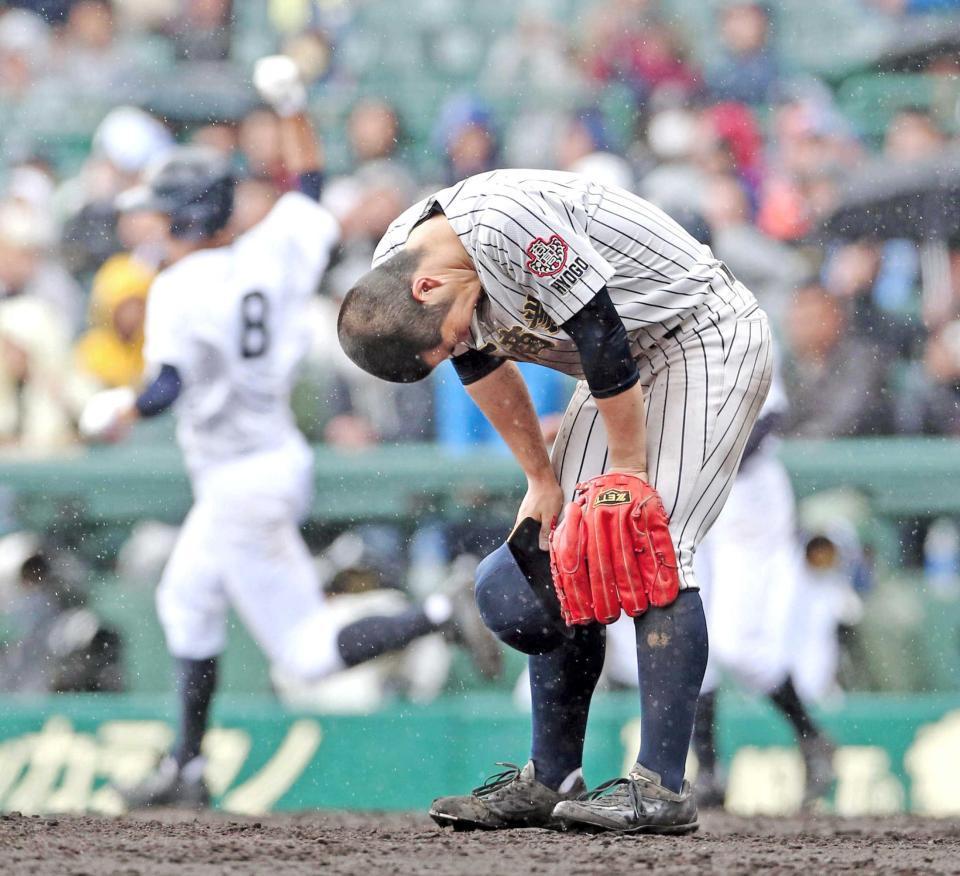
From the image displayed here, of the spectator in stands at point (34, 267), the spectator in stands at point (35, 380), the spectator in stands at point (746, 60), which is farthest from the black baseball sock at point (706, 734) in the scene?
the spectator in stands at point (34, 267)

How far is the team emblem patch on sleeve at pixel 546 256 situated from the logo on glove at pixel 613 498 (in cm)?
44

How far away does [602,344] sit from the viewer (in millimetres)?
2678

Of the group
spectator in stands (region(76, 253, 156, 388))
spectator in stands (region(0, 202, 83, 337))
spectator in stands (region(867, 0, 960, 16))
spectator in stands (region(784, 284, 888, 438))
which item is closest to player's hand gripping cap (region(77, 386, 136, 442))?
spectator in stands (region(76, 253, 156, 388))

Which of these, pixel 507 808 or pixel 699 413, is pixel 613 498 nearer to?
pixel 699 413

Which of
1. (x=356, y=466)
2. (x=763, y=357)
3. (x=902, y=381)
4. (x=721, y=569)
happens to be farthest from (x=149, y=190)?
(x=763, y=357)

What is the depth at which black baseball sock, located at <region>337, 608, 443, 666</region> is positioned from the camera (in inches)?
206

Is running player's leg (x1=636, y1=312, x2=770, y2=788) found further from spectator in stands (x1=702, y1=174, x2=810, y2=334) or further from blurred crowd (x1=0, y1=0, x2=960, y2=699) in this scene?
spectator in stands (x1=702, y1=174, x2=810, y2=334)

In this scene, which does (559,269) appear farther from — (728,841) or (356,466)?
(356,466)

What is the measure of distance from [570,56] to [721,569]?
8.65ft

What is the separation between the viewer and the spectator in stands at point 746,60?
20.8 ft

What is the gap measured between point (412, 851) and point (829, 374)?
341 centimetres

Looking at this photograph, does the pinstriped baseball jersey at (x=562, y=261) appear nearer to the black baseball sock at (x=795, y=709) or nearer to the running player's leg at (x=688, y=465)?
the running player's leg at (x=688, y=465)

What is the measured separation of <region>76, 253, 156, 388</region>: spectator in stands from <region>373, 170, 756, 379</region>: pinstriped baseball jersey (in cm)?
291

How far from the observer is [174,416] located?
5574 mm
